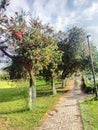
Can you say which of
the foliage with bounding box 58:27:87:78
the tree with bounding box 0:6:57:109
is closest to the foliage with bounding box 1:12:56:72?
the tree with bounding box 0:6:57:109

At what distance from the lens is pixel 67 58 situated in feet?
116

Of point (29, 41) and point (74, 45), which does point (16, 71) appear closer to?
point (29, 41)

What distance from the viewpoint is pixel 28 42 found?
58.9 feet

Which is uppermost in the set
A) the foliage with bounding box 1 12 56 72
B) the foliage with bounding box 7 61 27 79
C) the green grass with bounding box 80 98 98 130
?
the foliage with bounding box 1 12 56 72

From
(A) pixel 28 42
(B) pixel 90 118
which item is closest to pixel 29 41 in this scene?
(A) pixel 28 42

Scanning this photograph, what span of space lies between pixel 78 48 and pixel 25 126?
68.6ft

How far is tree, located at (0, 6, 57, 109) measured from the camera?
17.0 metres

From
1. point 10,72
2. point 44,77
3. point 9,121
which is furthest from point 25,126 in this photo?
point 44,77

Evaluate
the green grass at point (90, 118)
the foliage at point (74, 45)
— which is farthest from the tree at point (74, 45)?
the green grass at point (90, 118)

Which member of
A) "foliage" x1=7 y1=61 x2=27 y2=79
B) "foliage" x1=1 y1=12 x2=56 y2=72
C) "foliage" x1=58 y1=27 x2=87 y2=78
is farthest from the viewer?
"foliage" x1=58 y1=27 x2=87 y2=78

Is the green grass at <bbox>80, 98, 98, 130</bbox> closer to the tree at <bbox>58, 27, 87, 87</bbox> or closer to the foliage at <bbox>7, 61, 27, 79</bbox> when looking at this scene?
the foliage at <bbox>7, 61, 27, 79</bbox>

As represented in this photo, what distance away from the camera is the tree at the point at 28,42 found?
55.9 ft

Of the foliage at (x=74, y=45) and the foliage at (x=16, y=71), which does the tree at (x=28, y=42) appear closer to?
the foliage at (x=16, y=71)

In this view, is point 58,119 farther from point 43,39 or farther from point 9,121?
point 43,39
